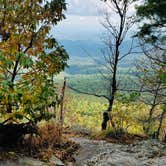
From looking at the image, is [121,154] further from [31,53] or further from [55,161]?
[31,53]

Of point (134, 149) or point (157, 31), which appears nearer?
point (134, 149)

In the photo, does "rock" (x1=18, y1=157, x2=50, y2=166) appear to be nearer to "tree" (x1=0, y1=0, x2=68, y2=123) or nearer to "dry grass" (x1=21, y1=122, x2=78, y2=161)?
"dry grass" (x1=21, y1=122, x2=78, y2=161)

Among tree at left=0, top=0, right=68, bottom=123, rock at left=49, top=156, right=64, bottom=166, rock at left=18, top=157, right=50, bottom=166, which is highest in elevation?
tree at left=0, top=0, right=68, bottom=123

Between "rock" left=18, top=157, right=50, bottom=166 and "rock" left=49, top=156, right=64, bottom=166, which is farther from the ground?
Answer: "rock" left=18, top=157, right=50, bottom=166

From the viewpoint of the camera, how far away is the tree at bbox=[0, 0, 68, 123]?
970 centimetres

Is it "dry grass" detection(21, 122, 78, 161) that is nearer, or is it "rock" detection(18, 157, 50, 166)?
"rock" detection(18, 157, 50, 166)

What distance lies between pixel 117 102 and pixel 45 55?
6626 millimetres

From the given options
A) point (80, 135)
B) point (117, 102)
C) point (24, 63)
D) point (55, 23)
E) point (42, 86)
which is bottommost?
point (80, 135)

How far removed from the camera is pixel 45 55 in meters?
10.8

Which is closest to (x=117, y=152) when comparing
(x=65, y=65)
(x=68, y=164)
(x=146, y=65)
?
(x=68, y=164)

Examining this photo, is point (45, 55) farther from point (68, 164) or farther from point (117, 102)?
point (117, 102)

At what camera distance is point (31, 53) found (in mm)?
11047

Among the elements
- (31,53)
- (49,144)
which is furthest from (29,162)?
(31,53)

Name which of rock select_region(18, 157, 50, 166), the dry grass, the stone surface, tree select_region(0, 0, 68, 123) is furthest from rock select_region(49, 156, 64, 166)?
tree select_region(0, 0, 68, 123)
